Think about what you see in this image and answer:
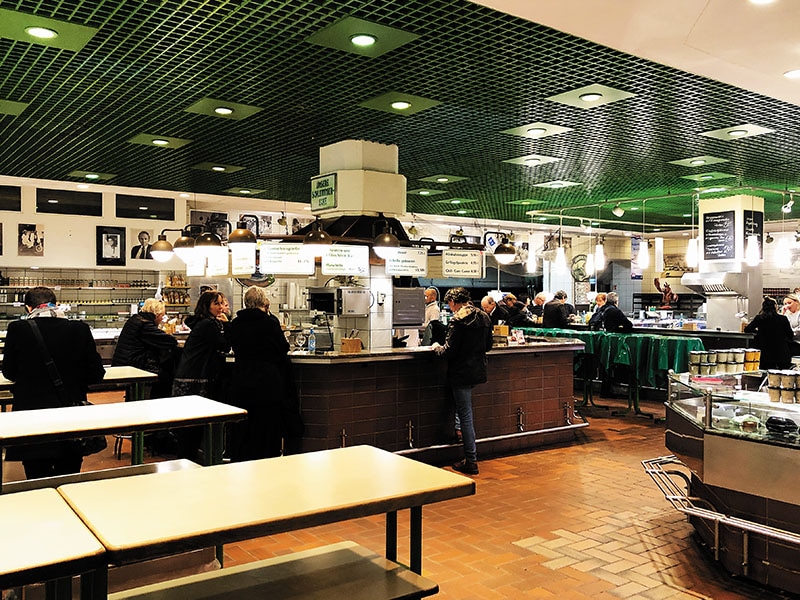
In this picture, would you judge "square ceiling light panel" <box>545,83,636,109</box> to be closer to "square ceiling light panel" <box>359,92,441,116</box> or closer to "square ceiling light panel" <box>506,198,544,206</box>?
"square ceiling light panel" <box>359,92,441,116</box>

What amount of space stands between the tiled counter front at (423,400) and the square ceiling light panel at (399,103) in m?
2.37

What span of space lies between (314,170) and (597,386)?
6141 millimetres

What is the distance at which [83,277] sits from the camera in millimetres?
13758

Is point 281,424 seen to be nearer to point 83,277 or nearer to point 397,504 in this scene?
point 397,504

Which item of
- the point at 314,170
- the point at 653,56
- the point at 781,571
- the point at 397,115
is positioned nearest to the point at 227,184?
the point at 314,170

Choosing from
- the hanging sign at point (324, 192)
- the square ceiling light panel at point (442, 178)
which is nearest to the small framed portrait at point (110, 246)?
the square ceiling light panel at point (442, 178)

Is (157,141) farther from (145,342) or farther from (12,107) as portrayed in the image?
(145,342)

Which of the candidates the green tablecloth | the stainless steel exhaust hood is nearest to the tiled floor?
the green tablecloth

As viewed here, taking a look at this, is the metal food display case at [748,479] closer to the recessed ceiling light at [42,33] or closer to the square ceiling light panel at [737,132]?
the square ceiling light panel at [737,132]

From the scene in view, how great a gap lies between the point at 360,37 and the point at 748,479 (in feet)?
12.4

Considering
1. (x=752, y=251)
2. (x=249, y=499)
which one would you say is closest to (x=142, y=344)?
(x=249, y=499)

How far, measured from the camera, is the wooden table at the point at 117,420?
3.37m

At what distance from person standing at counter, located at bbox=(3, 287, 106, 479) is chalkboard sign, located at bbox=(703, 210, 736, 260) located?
10.4m

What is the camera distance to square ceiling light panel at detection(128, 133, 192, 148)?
822 centimetres
